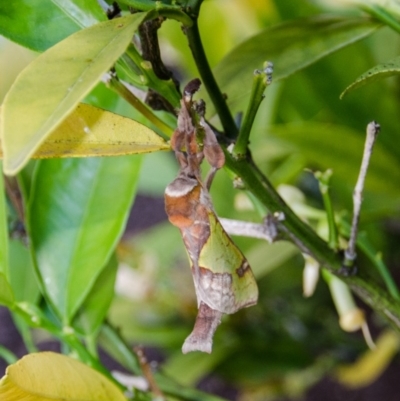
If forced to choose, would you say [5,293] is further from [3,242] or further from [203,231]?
[203,231]

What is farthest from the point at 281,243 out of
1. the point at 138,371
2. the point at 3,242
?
the point at 3,242

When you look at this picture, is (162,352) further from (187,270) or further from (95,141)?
(95,141)

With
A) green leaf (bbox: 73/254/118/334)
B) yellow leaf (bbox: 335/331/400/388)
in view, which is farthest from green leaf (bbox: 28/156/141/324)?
yellow leaf (bbox: 335/331/400/388)

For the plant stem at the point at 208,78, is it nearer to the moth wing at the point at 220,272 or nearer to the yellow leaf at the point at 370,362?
the moth wing at the point at 220,272

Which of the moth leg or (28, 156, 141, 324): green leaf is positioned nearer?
the moth leg

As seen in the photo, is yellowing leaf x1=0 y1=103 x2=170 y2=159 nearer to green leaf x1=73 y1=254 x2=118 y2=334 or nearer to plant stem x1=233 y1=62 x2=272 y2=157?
plant stem x1=233 y1=62 x2=272 y2=157

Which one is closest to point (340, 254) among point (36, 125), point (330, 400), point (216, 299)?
point (216, 299)
